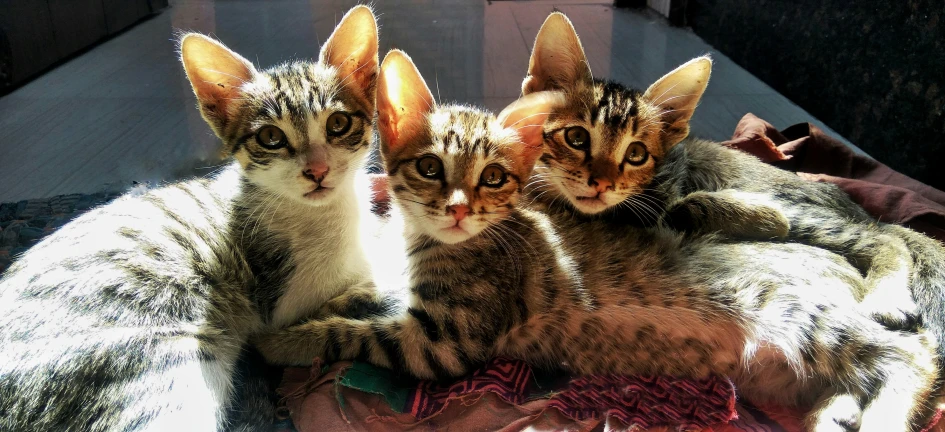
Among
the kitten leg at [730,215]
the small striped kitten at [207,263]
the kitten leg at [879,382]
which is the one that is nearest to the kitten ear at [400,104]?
the small striped kitten at [207,263]

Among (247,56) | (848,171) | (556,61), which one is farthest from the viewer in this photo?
(247,56)

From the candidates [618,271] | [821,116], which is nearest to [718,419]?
[618,271]

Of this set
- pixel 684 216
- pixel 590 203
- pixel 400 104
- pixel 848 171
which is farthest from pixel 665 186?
pixel 848 171

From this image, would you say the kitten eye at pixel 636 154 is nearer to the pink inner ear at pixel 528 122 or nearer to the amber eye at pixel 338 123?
the pink inner ear at pixel 528 122

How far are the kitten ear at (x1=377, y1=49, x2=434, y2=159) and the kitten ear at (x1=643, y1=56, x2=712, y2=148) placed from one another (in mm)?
725

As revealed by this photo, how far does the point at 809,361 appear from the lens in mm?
1657

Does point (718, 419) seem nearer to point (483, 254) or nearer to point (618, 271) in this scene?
point (618, 271)

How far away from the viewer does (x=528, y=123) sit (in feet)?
5.75

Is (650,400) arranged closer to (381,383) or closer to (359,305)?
(381,383)

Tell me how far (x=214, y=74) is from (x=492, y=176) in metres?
0.81

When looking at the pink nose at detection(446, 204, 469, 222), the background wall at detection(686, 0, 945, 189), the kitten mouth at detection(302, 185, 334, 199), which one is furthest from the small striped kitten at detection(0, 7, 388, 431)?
the background wall at detection(686, 0, 945, 189)

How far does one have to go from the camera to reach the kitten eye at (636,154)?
1.92 m

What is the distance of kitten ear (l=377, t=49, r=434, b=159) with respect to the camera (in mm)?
1679

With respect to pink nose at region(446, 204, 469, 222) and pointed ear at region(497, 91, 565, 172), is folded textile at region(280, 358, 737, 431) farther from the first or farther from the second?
pointed ear at region(497, 91, 565, 172)
